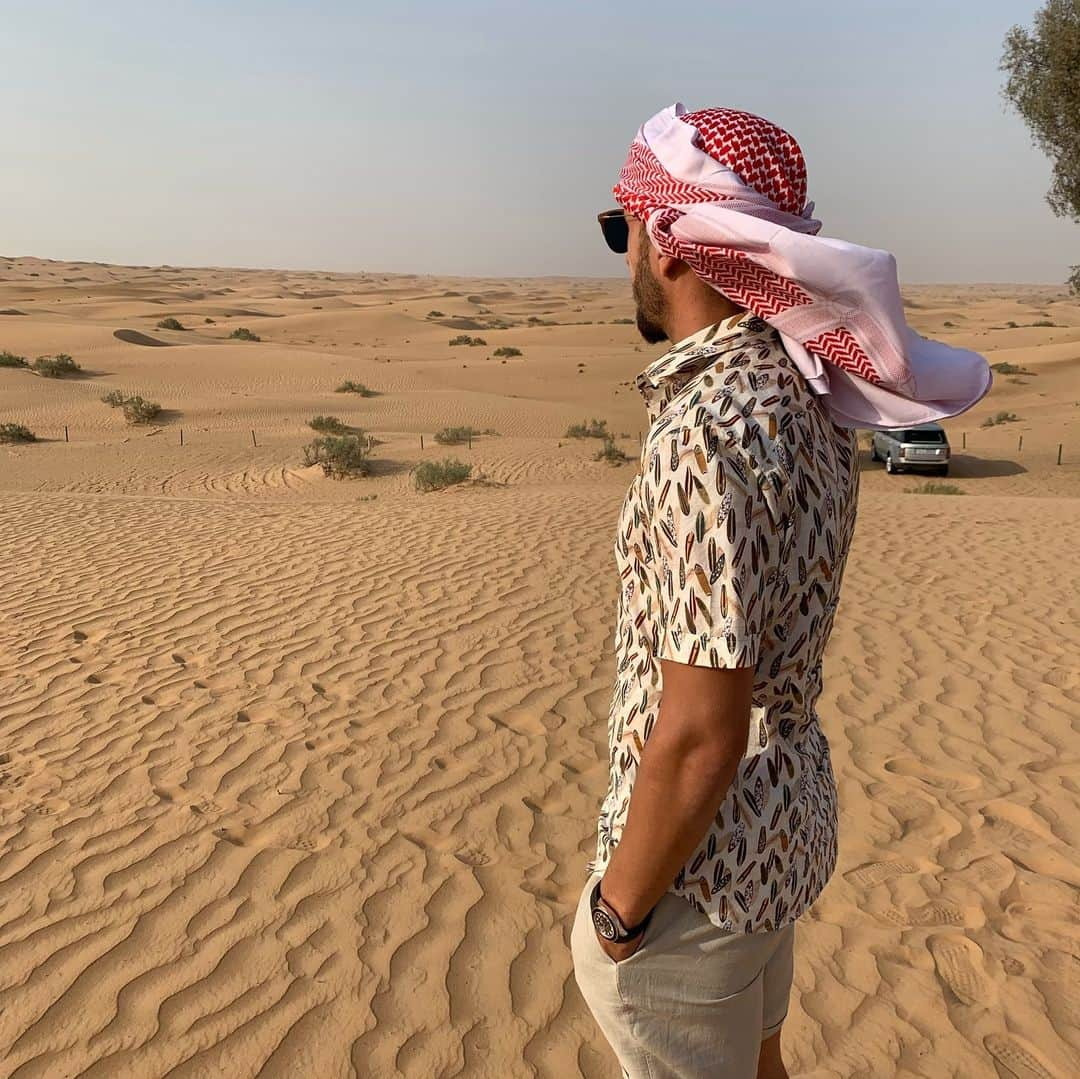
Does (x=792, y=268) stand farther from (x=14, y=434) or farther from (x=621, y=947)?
(x=14, y=434)

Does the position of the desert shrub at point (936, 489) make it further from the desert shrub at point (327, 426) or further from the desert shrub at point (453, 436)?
the desert shrub at point (327, 426)

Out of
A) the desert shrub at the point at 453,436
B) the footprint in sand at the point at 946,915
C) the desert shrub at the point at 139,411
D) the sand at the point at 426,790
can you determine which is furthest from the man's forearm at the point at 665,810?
the desert shrub at the point at 139,411

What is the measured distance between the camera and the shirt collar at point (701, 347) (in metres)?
1.47

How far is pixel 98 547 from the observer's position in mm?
9617

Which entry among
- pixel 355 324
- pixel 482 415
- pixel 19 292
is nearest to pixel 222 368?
pixel 482 415

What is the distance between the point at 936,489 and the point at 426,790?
565 inches

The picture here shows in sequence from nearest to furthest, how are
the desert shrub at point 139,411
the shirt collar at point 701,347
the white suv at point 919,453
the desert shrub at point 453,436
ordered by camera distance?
the shirt collar at point 701,347
the white suv at point 919,453
the desert shrub at point 453,436
the desert shrub at point 139,411

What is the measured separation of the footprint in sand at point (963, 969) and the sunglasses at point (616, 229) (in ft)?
9.49

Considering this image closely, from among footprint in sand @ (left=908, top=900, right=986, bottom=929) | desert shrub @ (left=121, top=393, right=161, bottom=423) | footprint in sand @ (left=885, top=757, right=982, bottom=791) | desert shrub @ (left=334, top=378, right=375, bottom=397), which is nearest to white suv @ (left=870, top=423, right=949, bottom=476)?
footprint in sand @ (left=885, top=757, right=982, bottom=791)

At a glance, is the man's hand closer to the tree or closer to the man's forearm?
the man's forearm

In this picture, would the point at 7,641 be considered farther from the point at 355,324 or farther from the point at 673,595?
the point at 355,324

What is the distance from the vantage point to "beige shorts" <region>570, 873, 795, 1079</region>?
60.5 inches

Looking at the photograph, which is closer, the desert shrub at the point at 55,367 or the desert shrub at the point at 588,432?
the desert shrub at the point at 588,432

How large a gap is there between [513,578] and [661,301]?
6.72 m
